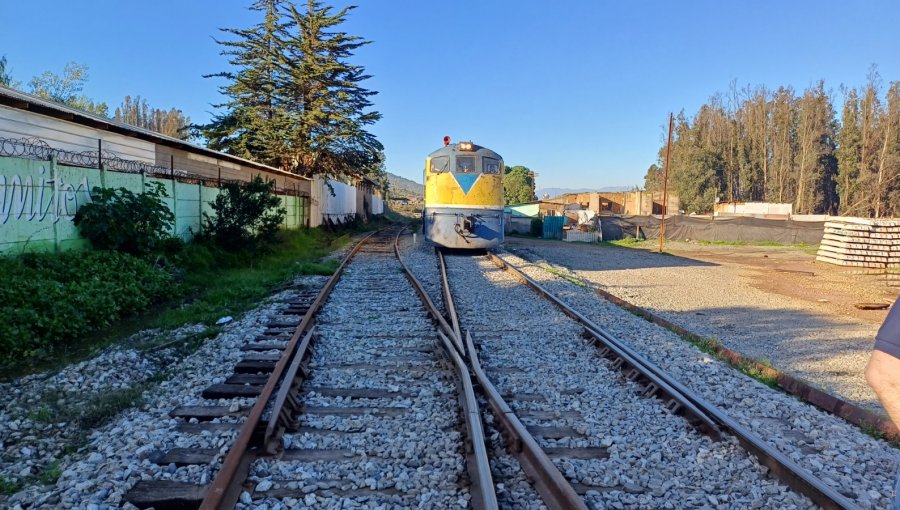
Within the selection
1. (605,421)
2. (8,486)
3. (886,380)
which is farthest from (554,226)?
(886,380)

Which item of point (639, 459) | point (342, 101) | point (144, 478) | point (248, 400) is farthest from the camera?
point (342, 101)

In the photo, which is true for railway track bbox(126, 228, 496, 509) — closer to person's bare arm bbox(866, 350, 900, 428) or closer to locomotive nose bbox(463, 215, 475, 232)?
person's bare arm bbox(866, 350, 900, 428)

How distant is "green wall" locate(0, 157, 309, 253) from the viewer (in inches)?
323

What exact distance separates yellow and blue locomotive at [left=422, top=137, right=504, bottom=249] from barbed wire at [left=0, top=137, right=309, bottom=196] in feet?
20.5

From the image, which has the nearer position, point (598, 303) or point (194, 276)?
point (598, 303)

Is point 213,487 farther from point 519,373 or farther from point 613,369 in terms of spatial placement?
point 613,369

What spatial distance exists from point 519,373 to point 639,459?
2052 millimetres

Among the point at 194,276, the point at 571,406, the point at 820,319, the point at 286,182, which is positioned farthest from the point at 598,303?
the point at 286,182

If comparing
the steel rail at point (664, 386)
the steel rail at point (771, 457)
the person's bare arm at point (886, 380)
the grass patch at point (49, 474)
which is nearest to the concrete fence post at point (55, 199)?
the grass patch at point (49, 474)

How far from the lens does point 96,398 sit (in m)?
5.06

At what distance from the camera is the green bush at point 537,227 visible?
38.2 metres

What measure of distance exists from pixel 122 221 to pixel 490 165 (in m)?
10.4

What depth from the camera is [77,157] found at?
11.2m

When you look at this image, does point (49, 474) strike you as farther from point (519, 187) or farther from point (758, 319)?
point (519, 187)
